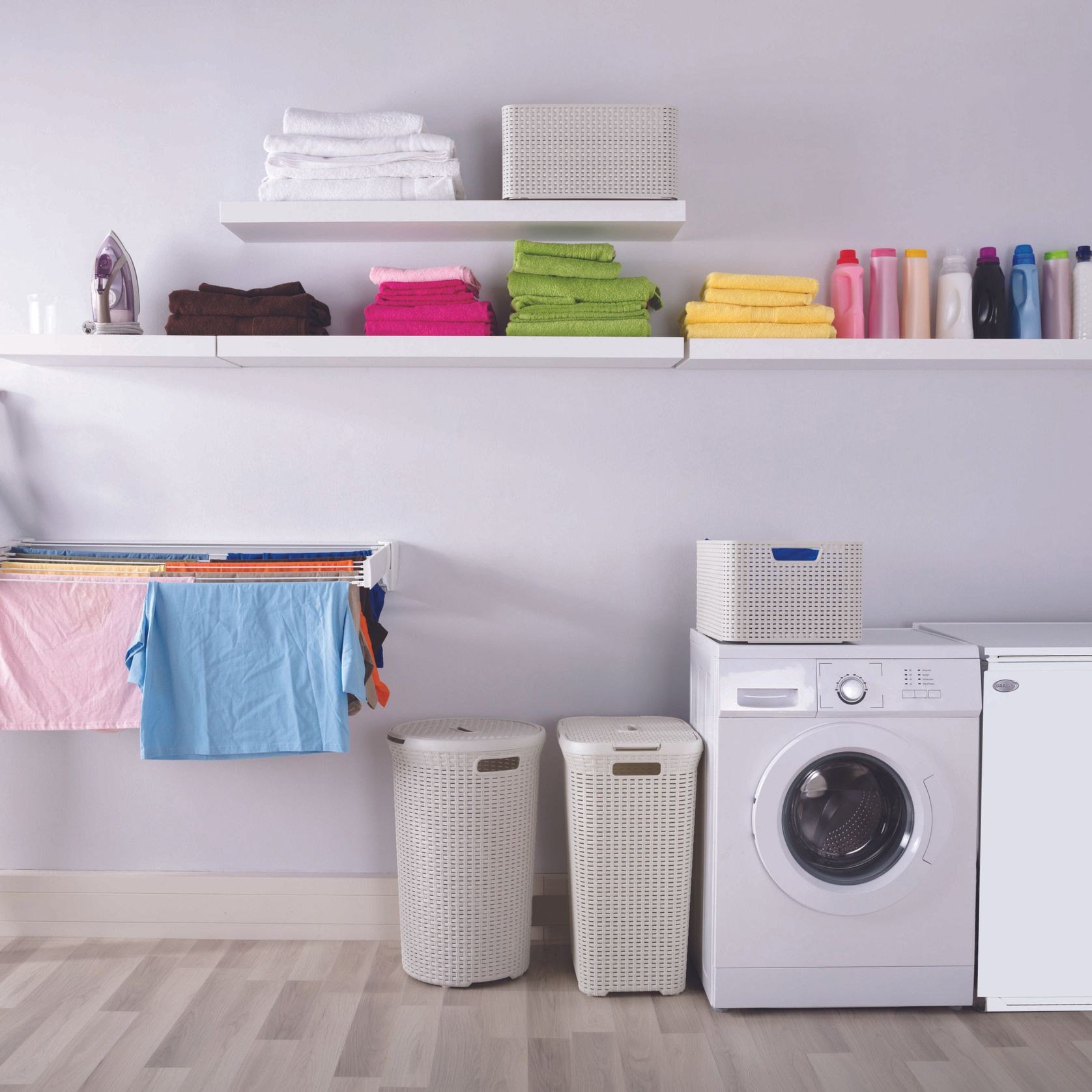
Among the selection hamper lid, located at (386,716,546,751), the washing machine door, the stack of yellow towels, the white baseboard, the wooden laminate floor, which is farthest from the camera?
the white baseboard

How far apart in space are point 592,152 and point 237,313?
96cm

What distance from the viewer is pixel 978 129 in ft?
8.66

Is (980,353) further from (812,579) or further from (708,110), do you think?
(708,110)

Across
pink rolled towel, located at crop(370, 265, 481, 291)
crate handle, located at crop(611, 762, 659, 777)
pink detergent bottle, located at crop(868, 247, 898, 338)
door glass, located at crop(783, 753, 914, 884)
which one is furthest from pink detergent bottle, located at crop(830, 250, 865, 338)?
crate handle, located at crop(611, 762, 659, 777)

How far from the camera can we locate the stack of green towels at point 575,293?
7.91 ft

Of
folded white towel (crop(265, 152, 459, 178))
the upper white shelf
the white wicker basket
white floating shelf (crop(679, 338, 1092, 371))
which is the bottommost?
the white wicker basket

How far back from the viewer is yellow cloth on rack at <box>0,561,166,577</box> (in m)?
2.32

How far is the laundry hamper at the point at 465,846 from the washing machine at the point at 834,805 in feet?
1.55

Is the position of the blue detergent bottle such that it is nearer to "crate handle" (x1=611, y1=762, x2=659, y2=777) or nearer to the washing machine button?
the washing machine button

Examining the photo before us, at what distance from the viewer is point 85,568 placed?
2.36 meters

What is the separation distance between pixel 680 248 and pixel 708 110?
14.6 inches

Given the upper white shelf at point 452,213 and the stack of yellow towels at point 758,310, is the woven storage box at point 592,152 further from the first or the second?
the stack of yellow towels at point 758,310

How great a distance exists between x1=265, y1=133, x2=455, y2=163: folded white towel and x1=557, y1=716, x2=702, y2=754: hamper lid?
1.43m

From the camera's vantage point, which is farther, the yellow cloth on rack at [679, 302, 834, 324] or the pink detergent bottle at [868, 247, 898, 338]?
the pink detergent bottle at [868, 247, 898, 338]
